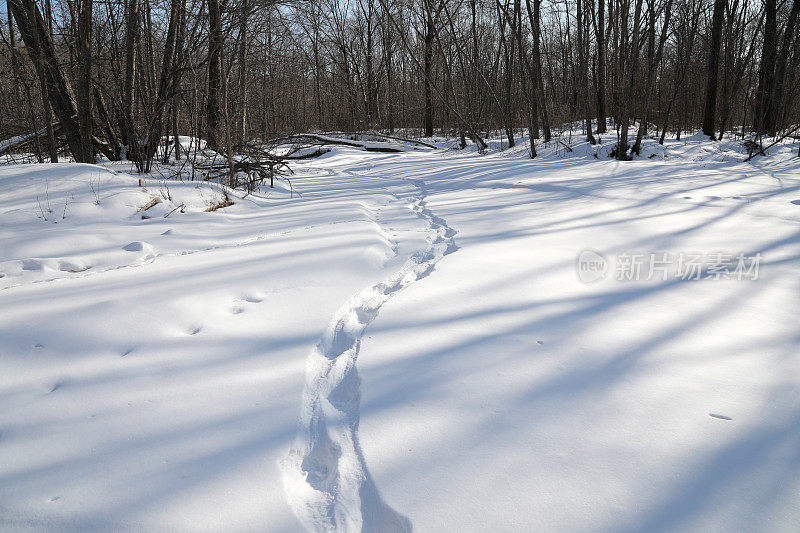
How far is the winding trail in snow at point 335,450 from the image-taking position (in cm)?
103

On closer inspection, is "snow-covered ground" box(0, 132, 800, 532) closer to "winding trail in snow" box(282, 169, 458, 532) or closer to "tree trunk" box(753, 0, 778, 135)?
"winding trail in snow" box(282, 169, 458, 532)

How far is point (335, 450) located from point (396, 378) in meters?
0.37

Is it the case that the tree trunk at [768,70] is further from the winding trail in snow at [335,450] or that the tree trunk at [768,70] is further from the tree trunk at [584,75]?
the winding trail in snow at [335,450]

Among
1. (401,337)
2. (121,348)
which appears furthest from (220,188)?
(401,337)

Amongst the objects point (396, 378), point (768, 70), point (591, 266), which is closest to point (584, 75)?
point (768, 70)

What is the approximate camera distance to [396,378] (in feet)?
5.06

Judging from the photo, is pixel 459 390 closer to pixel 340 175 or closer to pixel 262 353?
pixel 262 353

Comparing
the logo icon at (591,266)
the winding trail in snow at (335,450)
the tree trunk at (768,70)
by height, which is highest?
the tree trunk at (768,70)

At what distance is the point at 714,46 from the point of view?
1008cm

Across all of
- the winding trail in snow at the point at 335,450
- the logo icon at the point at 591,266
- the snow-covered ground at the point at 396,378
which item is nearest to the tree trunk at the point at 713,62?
the snow-covered ground at the point at 396,378

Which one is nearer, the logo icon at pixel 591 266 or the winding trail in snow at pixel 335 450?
the winding trail in snow at pixel 335 450

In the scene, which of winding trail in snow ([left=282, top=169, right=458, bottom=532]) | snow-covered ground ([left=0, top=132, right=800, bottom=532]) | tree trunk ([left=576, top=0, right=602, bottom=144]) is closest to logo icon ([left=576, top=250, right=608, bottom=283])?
snow-covered ground ([left=0, top=132, right=800, bottom=532])

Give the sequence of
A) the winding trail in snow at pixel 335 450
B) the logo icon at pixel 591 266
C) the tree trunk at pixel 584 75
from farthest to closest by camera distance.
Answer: the tree trunk at pixel 584 75
the logo icon at pixel 591 266
the winding trail in snow at pixel 335 450

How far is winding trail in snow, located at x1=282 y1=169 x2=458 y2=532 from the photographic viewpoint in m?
1.03
